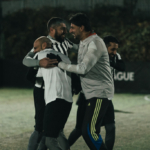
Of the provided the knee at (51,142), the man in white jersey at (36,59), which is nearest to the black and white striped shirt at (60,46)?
the man in white jersey at (36,59)

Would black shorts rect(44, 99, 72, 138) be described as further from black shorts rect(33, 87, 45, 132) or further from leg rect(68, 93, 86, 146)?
leg rect(68, 93, 86, 146)

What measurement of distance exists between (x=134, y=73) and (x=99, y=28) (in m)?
7.48

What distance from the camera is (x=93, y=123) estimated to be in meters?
3.92

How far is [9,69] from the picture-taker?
16.9m

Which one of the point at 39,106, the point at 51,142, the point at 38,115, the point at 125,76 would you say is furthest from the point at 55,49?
the point at 125,76

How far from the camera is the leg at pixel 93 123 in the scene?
3873 millimetres

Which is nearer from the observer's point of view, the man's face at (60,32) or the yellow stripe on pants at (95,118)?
Answer: the yellow stripe on pants at (95,118)

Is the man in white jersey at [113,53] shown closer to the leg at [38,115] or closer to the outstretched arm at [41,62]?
the leg at [38,115]

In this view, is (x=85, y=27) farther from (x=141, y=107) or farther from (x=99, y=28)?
(x=99, y=28)

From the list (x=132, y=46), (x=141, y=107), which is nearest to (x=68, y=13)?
(x=132, y=46)

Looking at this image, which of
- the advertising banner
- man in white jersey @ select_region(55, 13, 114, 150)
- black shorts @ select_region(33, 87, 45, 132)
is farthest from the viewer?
the advertising banner

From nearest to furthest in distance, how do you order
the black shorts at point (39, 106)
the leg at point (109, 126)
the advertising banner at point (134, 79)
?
the black shorts at point (39, 106)
the leg at point (109, 126)
the advertising banner at point (134, 79)

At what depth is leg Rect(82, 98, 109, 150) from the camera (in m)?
3.87

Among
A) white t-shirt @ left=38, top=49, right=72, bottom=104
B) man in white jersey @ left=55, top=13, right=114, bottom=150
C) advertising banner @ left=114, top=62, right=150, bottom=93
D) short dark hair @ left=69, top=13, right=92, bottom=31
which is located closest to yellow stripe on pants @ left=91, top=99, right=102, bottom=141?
man in white jersey @ left=55, top=13, right=114, bottom=150
